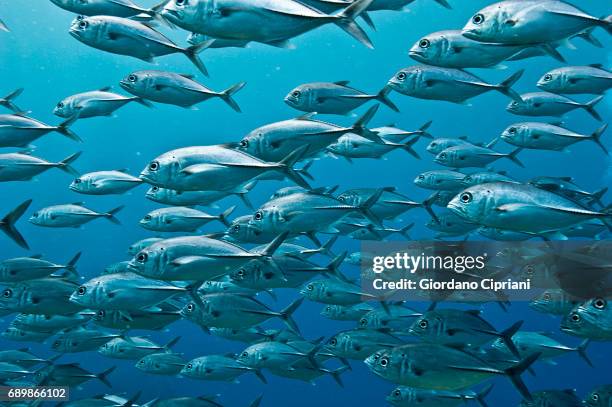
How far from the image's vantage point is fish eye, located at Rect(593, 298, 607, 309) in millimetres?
4098

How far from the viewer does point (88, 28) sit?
172 inches

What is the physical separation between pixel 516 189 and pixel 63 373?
5.05m

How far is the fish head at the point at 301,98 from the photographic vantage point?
5070 millimetres

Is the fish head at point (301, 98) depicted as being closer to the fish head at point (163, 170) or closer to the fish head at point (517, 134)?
the fish head at point (163, 170)

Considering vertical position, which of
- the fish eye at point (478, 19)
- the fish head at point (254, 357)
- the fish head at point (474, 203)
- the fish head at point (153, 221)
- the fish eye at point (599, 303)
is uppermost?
the fish eye at point (478, 19)

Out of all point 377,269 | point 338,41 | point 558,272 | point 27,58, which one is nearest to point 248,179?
point 377,269

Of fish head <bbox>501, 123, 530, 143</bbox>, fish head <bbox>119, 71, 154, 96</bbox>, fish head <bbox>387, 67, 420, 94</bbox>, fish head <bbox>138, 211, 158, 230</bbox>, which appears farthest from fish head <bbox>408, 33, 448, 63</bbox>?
fish head <bbox>138, 211, 158, 230</bbox>

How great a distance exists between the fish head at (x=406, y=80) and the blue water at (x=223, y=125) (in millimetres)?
15175

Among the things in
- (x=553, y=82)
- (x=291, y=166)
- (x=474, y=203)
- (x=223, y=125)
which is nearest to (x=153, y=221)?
(x=291, y=166)

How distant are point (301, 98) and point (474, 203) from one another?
6.41 feet

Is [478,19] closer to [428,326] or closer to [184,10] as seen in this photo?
[184,10]

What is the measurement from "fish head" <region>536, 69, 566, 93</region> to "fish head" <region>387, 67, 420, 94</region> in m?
1.67

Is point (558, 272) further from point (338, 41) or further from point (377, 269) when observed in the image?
point (338, 41)

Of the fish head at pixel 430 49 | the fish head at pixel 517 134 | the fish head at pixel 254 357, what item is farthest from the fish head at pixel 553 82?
the fish head at pixel 254 357
